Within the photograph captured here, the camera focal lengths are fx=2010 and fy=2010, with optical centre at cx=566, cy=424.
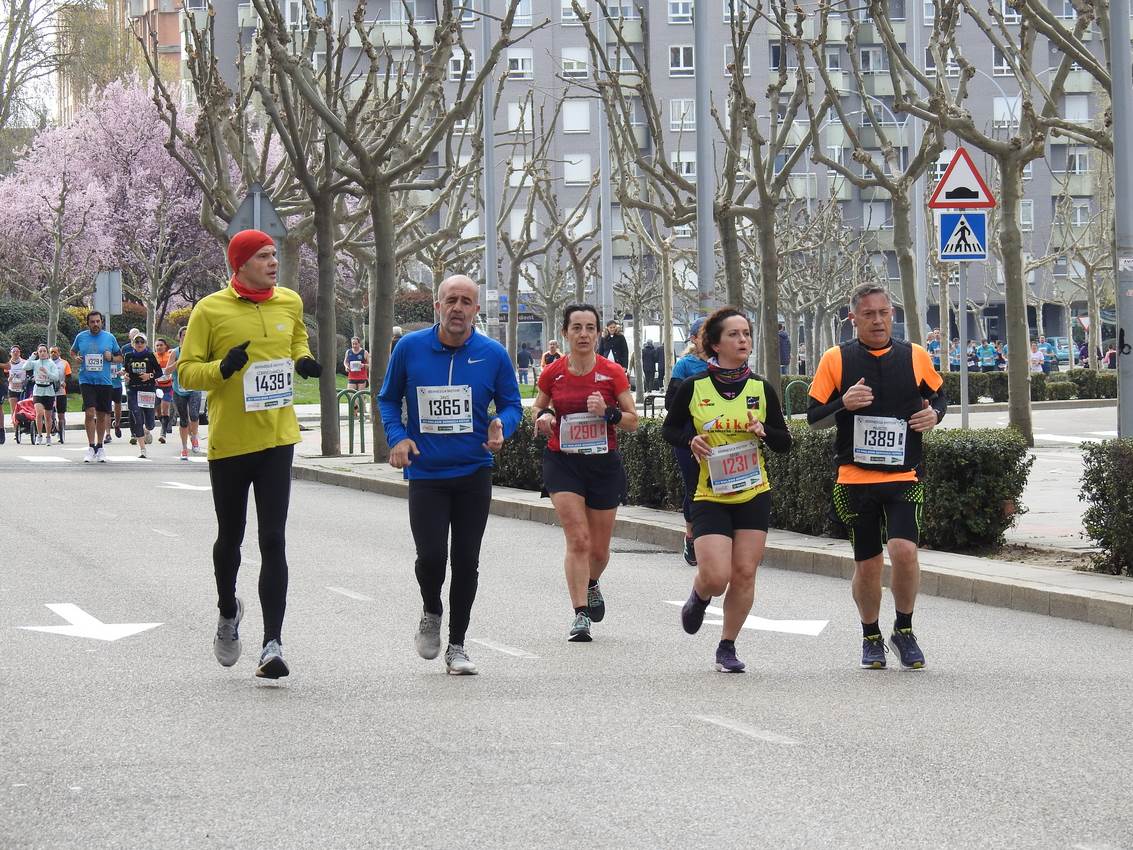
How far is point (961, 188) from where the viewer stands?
19.5 m

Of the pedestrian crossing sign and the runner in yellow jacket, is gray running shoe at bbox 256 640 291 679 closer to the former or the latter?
the runner in yellow jacket

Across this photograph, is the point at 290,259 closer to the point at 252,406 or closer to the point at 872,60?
the point at 252,406

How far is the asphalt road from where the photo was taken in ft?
18.7

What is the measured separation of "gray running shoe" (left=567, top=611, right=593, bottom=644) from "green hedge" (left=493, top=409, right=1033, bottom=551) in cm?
391

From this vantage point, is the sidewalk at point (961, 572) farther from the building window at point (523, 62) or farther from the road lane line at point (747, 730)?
the building window at point (523, 62)

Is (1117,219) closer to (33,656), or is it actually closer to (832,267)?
(33,656)

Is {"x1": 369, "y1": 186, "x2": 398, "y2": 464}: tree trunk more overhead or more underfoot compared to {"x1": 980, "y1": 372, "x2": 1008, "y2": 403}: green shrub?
more overhead

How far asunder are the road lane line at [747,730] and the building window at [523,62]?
83.7 metres

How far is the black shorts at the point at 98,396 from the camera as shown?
27.0 m

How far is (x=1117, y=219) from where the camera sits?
14.0 meters

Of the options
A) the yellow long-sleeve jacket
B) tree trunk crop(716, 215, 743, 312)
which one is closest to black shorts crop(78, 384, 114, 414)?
tree trunk crop(716, 215, 743, 312)

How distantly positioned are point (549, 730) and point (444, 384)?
204 cm

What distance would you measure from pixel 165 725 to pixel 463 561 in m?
1.89

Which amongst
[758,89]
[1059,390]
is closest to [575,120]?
[758,89]
